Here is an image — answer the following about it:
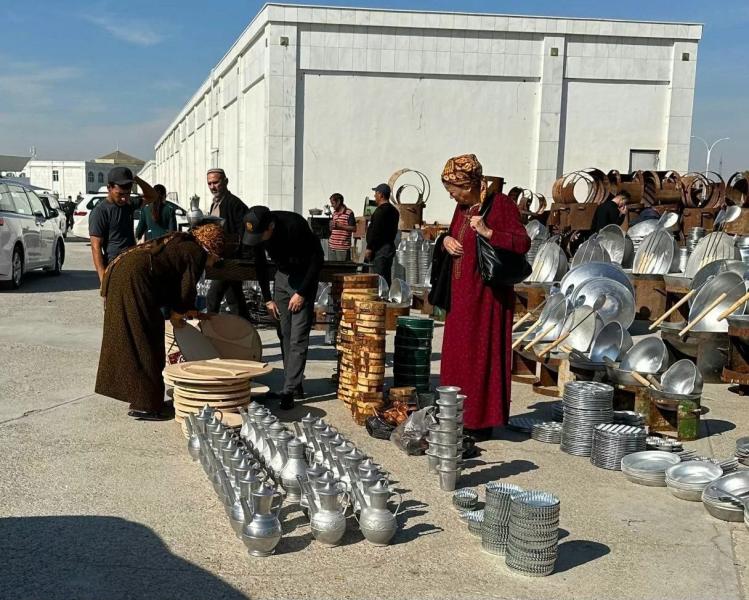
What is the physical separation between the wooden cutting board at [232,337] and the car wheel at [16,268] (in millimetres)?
8945

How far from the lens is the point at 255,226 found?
6.38m

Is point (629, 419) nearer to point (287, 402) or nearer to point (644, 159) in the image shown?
point (287, 402)

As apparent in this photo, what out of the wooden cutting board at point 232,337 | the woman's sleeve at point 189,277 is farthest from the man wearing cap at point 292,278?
the woman's sleeve at point 189,277

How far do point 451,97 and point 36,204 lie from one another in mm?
9846

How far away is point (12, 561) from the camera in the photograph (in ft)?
12.5

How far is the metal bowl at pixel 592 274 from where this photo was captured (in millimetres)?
8898

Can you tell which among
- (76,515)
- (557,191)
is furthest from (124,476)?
(557,191)

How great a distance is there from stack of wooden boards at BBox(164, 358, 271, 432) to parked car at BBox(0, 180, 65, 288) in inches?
363

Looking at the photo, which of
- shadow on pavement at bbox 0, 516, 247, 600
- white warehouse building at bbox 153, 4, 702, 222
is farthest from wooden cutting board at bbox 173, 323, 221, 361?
white warehouse building at bbox 153, 4, 702, 222

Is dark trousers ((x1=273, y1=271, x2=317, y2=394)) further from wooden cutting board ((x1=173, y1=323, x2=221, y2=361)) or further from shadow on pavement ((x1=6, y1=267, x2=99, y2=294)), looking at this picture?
shadow on pavement ((x1=6, y1=267, x2=99, y2=294))

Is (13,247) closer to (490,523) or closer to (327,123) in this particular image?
(327,123)

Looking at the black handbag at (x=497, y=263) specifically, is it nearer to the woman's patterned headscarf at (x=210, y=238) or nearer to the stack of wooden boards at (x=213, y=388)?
the stack of wooden boards at (x=213, y=388)

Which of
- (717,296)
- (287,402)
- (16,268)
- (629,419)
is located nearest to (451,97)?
(16,268)

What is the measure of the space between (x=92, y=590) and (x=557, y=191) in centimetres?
1350
